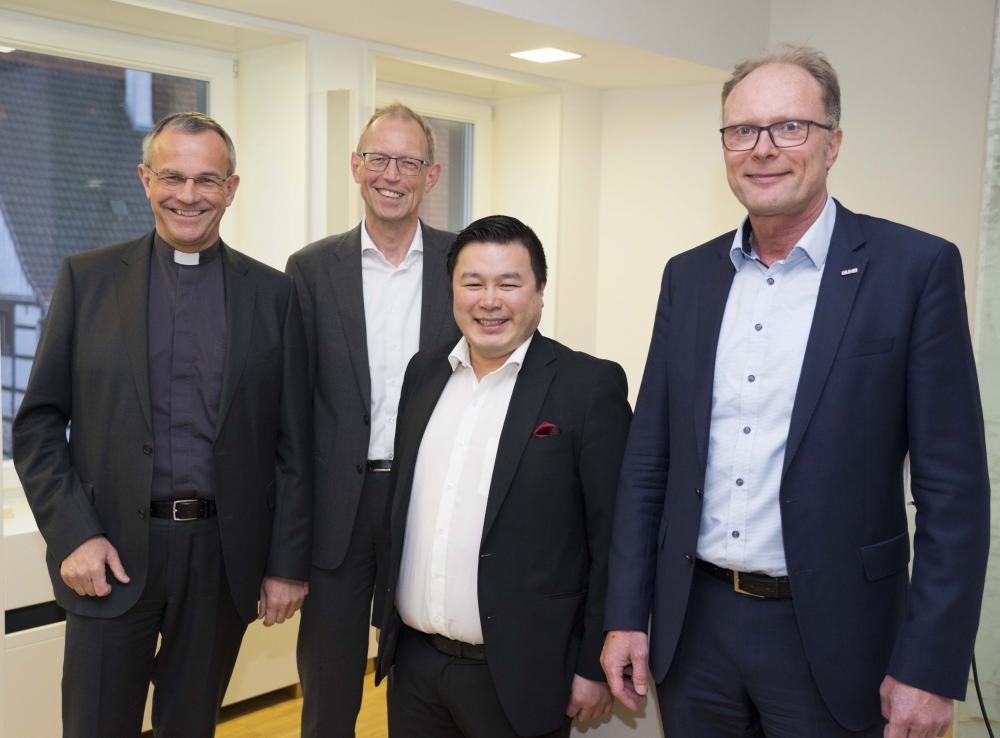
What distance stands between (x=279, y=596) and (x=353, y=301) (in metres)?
0.74

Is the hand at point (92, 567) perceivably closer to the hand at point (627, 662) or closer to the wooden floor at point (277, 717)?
the hand at point (627, 662)

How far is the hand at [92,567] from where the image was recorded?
6.89 ft

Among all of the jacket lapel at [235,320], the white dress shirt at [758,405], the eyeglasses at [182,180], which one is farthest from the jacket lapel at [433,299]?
the white dress shirt at [758,405]

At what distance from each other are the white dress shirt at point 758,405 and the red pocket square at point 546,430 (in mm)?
302

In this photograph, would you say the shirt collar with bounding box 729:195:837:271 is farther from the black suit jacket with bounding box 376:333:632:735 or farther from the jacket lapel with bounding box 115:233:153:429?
the jacket lapel with bounding box 115:233:153:429

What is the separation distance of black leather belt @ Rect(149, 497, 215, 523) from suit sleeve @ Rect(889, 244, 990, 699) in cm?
142

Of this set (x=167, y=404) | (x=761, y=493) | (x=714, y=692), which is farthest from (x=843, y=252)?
(x=167, y=404)

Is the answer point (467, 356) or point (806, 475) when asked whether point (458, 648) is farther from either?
point (806, 475)

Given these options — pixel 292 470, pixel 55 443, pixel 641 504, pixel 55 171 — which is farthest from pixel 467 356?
pixel 55 171

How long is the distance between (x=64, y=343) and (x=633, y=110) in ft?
10.5

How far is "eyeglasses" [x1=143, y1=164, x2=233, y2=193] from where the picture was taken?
2.21 metres

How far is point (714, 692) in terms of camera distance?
1.76m

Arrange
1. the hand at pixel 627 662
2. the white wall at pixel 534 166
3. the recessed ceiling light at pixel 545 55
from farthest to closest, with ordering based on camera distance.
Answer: the white wall at pixel 534 166 → the recessed ceiling light at pixel 545 55 → the hand at pixel 627 662

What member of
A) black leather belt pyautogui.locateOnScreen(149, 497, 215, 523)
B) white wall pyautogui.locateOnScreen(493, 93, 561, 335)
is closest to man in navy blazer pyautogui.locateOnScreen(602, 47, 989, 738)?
black leather belt pyautogui.locateOnScreen(149, 497, 215, 523)
